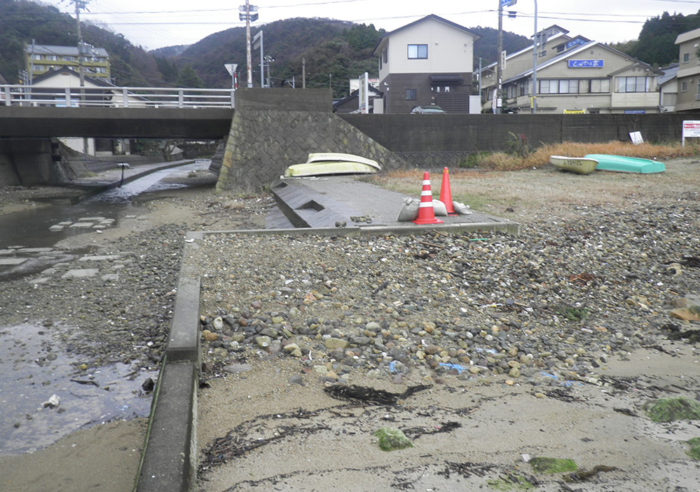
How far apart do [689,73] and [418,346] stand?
48918 mm

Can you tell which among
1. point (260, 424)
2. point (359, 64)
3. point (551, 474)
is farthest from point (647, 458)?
point (359, 64)

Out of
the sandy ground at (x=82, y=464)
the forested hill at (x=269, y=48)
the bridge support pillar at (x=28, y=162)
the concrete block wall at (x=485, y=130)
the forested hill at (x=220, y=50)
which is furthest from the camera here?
the forested hill at (x=220, y=50)

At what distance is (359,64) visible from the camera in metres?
75.7

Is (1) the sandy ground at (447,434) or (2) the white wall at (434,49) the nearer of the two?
(1) the sandy ground at (447,434)

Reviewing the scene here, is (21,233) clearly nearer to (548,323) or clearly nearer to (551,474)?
(548,323)

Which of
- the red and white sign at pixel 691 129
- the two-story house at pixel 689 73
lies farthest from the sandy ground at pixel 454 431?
the two-story house at pixel 689 73

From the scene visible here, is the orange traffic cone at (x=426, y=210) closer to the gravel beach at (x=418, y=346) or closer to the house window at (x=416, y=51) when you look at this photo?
the gravel beach at (x=418, y=346)

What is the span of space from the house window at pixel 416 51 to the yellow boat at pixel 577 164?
3133 centimetres

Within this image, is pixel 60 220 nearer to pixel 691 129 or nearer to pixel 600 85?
pixel 691 129

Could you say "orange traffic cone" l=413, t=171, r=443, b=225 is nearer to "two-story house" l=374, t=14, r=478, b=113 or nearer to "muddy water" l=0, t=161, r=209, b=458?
"muddy water" l=0, t=161, r=209, b=458

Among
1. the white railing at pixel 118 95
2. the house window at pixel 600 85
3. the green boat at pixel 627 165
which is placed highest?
the house window at pixel 600 85

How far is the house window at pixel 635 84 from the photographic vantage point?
4600 cm

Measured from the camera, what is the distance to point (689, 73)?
4431 centimetres

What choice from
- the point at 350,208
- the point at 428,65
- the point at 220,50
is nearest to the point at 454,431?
the point at 350,208
